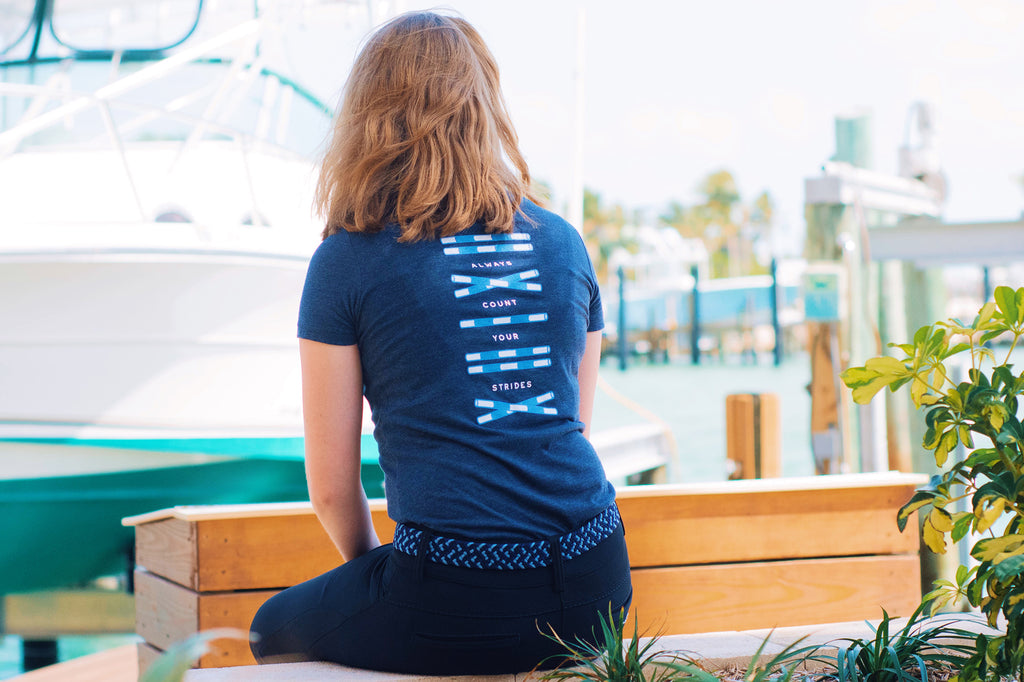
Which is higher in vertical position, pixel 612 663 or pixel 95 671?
pixel 612 663

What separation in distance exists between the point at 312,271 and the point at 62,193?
3.59m

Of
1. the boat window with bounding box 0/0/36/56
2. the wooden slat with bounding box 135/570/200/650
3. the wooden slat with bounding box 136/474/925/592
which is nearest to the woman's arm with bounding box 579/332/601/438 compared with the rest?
the wooden slat with bounding box 136/474/925/592

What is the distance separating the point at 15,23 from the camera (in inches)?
198

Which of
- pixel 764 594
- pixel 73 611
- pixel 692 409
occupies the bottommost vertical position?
pixel 692 409

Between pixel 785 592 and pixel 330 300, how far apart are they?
4.92ft

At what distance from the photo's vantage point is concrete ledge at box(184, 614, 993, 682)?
1.25 metres

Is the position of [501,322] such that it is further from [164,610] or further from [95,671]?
[95,671]

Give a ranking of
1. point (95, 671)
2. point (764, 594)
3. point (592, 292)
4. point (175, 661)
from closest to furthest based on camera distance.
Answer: point (175, 661)
point (592, 292)
point (764, 594)
point (95, 671)

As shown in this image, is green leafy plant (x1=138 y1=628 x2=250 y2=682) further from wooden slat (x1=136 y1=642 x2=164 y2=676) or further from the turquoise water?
the turquoise water

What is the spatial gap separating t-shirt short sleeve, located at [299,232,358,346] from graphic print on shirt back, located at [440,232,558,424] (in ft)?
0.47

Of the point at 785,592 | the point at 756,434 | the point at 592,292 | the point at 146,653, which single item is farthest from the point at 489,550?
the point at 756,434

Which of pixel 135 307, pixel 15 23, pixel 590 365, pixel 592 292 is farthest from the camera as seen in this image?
A: pixel 15 23

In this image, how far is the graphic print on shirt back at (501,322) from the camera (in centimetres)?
125

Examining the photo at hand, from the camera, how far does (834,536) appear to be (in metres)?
2.26
